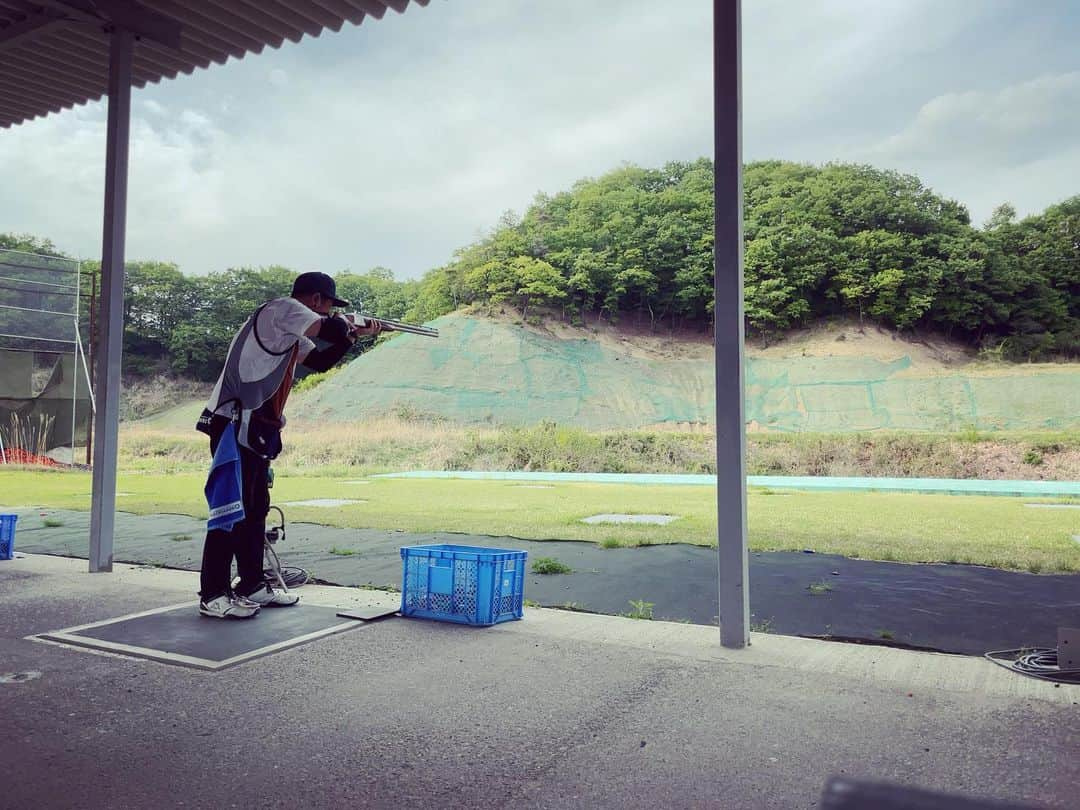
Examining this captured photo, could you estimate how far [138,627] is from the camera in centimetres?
305

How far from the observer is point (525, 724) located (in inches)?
80.3

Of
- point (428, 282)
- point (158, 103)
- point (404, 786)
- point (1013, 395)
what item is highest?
point (158, 103)

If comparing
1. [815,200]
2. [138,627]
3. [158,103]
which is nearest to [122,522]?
[138,627]

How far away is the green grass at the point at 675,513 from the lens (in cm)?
535

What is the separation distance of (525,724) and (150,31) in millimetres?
4234

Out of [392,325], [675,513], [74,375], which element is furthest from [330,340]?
[74,375]

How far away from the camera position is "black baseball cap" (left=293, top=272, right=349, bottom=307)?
3.31 m

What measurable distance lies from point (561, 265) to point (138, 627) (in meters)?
26.2

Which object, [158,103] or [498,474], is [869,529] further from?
[158,103]

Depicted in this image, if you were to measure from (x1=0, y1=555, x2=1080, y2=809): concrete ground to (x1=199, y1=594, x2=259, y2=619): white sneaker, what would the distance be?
521mm

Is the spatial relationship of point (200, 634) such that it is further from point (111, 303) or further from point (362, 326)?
point (111, 303)

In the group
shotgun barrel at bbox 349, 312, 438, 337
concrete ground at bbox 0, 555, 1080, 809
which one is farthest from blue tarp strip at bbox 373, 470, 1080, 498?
concrete ground at bbox 0, 555, 1080, 809

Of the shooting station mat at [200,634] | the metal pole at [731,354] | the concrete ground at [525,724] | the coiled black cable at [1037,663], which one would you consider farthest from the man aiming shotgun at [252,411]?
the coiled black cable at [1037,663]

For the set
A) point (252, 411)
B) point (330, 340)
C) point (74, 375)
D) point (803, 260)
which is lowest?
point (252, 411)
